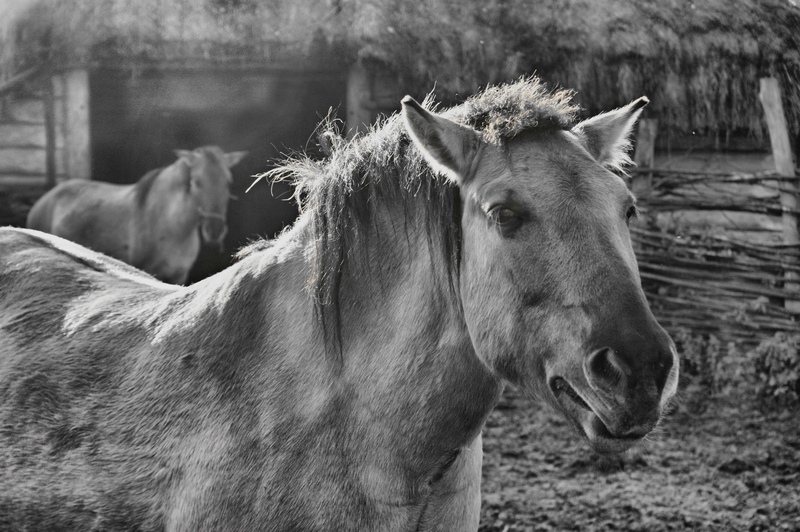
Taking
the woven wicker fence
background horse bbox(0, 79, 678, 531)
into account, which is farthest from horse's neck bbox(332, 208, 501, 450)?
the woven wicker fence

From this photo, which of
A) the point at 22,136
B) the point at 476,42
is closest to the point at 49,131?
the point at 22,136

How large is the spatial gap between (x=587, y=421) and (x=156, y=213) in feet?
24.5

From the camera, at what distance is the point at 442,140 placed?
203 centimetres

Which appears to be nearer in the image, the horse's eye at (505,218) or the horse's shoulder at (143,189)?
the horse's eye at (505,218)

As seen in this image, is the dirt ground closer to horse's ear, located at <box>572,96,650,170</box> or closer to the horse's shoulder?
horse's ear, located at <box>572,96,650,170</box>

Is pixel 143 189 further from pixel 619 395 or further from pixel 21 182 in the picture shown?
pixel 619 395

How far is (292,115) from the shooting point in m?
11.2

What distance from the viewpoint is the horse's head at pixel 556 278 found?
1.75 metres

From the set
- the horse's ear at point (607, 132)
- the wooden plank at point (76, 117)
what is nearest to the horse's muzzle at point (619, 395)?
the horse's ear at point (607, 132)

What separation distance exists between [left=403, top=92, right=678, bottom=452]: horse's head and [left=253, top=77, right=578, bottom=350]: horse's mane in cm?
3

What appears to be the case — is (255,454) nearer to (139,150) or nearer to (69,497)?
(69,497)

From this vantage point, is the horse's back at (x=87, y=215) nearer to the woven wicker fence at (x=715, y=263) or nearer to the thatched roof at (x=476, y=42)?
the thatched roof at (x=476, y=42)

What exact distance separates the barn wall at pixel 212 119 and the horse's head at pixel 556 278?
25.1ft

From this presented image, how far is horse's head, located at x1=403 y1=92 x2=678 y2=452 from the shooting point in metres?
1.75
